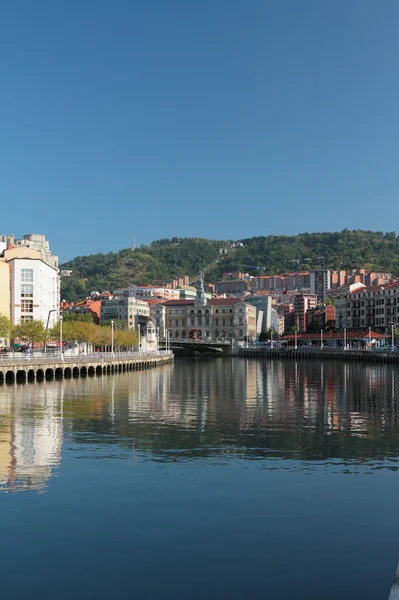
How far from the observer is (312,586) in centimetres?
1399

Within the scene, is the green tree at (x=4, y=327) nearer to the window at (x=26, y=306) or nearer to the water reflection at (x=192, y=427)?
A: the window at (x=26, y=306)

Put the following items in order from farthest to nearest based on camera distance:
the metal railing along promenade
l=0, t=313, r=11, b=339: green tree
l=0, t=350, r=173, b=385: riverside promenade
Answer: l=0, t=313, r=11, b=339: green tree < the metal railing along promenade < l=0, t=350, r=173, b=385: riverside promenade

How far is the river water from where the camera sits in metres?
14.4

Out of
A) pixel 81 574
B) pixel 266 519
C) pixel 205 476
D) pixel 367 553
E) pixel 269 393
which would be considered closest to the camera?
pixel 81 574

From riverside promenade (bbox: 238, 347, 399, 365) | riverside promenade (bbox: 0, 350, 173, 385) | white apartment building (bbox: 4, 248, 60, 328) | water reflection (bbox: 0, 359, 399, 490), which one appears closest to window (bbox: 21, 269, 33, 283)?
white apartment building (bbox: 4, 248, 60, 328)

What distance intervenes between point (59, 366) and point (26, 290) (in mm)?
36376

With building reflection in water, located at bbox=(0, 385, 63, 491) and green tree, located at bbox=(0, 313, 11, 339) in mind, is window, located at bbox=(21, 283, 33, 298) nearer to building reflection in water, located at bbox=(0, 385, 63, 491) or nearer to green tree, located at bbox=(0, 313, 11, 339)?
green tree, located at bbox=(0, 313, 11, 339)

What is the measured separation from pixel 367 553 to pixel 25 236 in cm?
13692

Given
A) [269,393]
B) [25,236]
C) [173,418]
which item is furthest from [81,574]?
[25,236]

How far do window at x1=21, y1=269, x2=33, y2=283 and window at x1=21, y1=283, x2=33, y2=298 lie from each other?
634 millimetres

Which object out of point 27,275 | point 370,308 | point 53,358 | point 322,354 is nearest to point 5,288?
point 27,275

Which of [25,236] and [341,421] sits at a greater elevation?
[25,236]

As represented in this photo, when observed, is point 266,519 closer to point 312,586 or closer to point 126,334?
point 312,586

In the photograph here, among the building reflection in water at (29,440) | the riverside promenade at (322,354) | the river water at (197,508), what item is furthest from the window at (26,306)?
the river water at (197,508)
